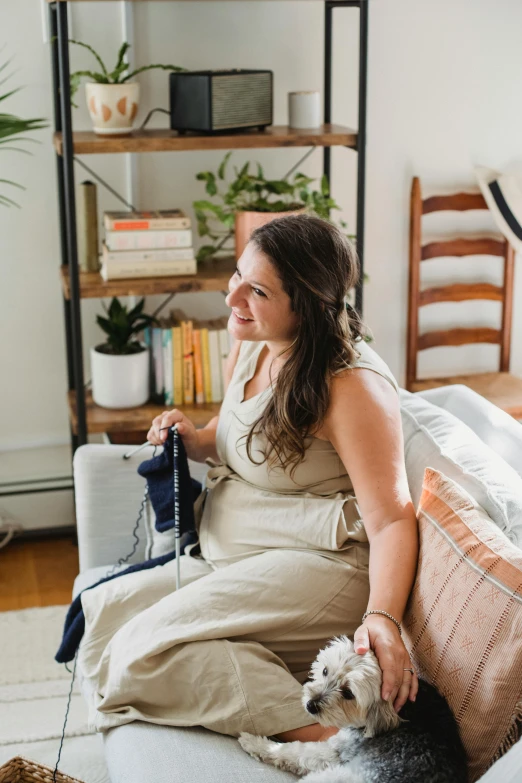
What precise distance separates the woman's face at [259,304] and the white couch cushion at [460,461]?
32 centimetres

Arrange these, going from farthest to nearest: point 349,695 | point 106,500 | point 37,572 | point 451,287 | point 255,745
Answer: point 451,287 → point 37,572 → point 106,500 → point 255,745 → point 349,695

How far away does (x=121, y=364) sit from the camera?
2.62 m

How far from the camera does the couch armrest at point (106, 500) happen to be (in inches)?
78.4

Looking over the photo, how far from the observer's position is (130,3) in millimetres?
2652

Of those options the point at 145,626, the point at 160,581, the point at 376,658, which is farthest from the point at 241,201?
the point at 376,658

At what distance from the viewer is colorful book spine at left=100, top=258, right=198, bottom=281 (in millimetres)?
2521

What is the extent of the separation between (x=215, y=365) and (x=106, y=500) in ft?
2.63

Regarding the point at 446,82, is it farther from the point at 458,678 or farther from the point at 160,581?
the point at 458,678

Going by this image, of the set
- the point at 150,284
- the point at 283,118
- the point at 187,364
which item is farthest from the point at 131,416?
the point at 283,118

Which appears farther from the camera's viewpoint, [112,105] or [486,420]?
[112,105]

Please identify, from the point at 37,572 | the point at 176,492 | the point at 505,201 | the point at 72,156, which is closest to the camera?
the point at 176,492

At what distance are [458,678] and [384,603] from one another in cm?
18

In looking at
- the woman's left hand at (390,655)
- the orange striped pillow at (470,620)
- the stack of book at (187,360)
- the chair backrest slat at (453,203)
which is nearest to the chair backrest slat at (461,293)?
the chair backrest slat at (453,203)

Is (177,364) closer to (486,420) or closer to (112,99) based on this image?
(112,99)
